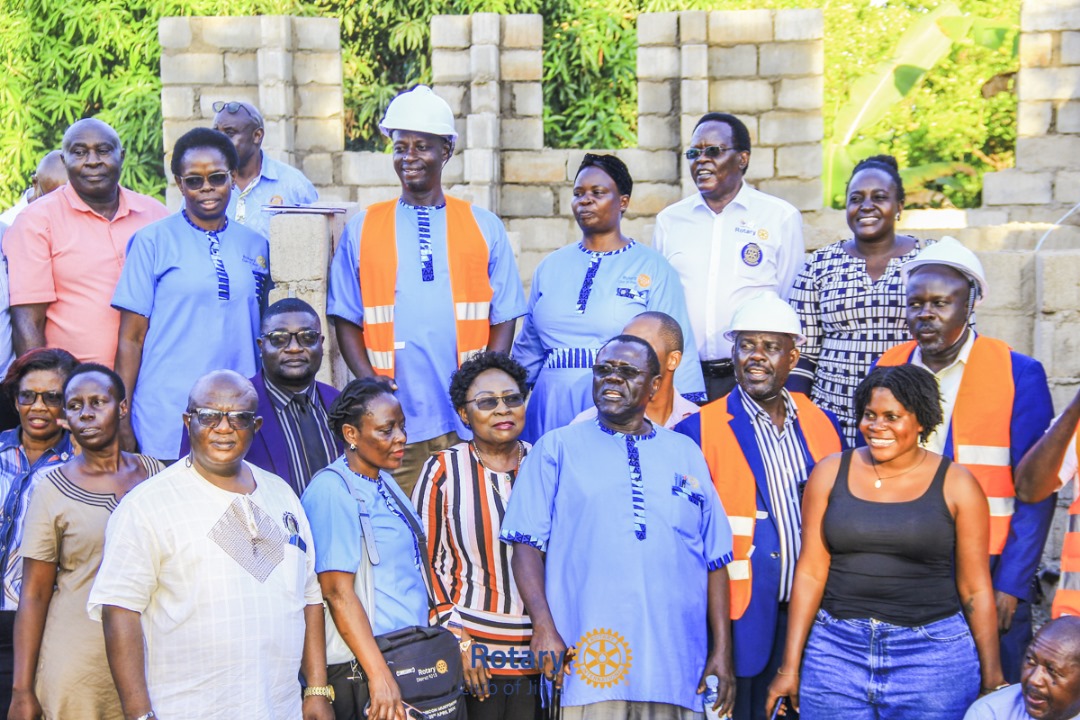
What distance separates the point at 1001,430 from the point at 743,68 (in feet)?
20.2

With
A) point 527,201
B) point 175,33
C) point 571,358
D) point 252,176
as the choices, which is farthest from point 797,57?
point 571,358

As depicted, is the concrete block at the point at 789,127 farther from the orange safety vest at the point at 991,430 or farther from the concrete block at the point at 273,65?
the orange safety vest at the point at 991,430

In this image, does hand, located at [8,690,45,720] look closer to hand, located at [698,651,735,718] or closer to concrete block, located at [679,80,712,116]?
hand, located at [698,651,735,718]

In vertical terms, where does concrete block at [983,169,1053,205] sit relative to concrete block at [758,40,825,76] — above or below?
below

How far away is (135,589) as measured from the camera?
12.9ft

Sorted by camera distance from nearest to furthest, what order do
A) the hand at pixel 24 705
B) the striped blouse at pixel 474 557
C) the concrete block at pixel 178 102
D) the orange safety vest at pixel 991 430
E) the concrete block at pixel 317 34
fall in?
the hand at pixel 24 705 → the striped blouse at pixel 474 557 → the orange safety vest at pixel 991 430 → the concrete block at pixel 178 102 → the concrete block at pixel 317 34

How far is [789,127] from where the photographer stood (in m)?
10.4

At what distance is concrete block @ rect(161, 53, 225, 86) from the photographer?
10273 millimetres

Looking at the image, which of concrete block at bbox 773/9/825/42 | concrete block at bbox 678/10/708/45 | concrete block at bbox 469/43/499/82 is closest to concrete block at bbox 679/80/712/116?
concrete block at bbox 678/10/708/45

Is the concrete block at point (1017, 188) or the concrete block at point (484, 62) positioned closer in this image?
the concrete block at point (484, 62)

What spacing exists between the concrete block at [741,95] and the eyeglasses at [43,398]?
674 centimetres

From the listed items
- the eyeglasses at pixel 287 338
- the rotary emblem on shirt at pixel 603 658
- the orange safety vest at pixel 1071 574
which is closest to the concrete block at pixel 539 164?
the eyeglasses at pixel 287 338

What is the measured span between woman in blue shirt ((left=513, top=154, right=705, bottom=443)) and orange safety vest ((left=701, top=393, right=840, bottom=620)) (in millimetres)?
597

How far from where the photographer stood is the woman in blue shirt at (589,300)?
5.54m
